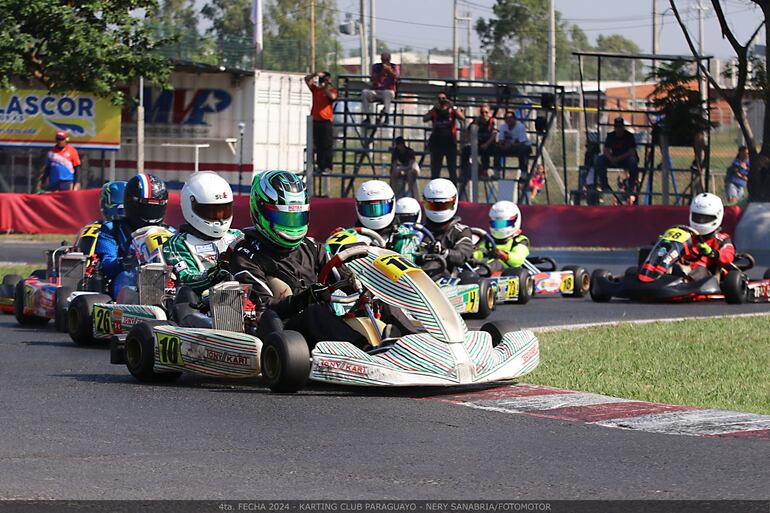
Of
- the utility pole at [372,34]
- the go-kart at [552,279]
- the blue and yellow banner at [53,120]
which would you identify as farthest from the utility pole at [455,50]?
the go-kart at [552,279]

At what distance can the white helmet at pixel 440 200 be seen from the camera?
14227mm

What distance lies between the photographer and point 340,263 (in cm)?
788

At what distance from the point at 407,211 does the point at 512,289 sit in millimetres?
1379

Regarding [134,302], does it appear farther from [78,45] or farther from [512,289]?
[78,45]

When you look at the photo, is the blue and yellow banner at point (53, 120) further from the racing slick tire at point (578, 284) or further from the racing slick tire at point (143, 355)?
the racing slick tire at point (143, 355)

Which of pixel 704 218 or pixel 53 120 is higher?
pixel 53 120

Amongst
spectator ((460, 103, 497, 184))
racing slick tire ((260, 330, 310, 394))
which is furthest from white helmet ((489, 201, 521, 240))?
spectator ((460, 103, 497, 184))

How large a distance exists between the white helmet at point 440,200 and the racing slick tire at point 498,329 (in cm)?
582

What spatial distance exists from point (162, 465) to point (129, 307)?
3.97 meters

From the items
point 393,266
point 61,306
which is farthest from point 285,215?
point 61,306

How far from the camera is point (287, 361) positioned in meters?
7.38

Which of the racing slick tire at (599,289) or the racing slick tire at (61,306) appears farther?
the racing slick tire at (599,289)

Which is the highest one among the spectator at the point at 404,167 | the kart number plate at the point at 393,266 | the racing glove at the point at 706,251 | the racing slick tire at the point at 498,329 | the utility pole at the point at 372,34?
the utility pole at the point at 372,34

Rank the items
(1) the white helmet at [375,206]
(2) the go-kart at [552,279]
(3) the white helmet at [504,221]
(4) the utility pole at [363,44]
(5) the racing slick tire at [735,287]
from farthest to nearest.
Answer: (4) the utility pole at [363,44]
(3) the white helmet at [504,221]
(2) the go-kart at [552,279]
(5) the racing slick tire at [735,287]
(1) the white helmet at [375,206]
